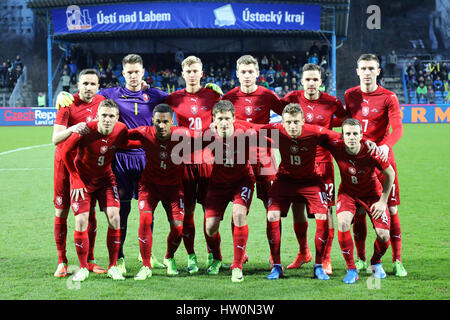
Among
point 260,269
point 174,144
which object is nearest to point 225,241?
point 260,269

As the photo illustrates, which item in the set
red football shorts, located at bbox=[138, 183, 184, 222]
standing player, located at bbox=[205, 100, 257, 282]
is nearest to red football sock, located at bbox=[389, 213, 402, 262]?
standing player, located at bbox=[205, 100, 257, 282]

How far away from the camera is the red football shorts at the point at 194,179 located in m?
5.92

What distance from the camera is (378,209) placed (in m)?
5.25

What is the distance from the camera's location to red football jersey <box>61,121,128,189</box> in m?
5.32

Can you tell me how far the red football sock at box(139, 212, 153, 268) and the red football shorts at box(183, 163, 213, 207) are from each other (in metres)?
0.61

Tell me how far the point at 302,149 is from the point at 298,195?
44cm

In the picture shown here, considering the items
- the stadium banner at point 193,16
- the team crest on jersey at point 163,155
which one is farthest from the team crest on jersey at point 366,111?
the stadium banner at point 193,16

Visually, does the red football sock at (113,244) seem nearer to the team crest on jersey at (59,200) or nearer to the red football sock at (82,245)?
the red football sock at (82,245)

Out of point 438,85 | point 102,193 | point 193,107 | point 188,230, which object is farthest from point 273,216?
point 438,85

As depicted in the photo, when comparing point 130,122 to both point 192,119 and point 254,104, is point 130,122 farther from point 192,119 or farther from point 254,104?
point 254,104

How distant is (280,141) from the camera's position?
18.1 ft

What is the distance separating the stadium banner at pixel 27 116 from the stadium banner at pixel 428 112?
1711cm

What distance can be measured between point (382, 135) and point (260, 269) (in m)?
1.80

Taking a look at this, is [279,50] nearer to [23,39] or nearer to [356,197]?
[23,39]
